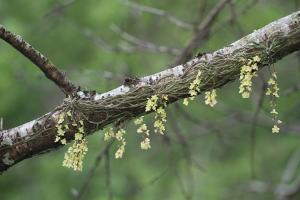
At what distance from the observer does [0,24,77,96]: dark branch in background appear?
9.75ft

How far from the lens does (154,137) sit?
433 inches

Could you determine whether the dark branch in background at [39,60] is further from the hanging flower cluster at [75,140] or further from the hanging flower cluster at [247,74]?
the hanging flower cluster at [247,74]

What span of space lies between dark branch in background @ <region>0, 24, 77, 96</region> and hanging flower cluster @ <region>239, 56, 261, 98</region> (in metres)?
0.81

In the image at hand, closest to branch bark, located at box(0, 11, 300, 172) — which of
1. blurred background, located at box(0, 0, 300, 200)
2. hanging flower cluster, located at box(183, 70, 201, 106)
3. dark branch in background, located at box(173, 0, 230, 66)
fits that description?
hanging flower cluster, located at box(183, 70, 201, 106)

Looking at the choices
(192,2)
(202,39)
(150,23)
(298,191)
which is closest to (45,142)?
(202,39)

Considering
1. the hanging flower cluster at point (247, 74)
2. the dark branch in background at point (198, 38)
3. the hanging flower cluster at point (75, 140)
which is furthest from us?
the dark branch in background at point (198, 38)

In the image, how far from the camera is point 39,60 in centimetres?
307

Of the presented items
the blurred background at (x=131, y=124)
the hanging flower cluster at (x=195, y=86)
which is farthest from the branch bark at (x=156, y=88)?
the blurred background at (x=131, y=124)

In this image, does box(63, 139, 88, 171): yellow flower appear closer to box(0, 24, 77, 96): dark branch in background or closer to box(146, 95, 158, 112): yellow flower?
box(0, 24, 77, 96): dark branch in background

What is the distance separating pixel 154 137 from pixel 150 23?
214 centimetres

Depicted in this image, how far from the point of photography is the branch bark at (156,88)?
2910 mm

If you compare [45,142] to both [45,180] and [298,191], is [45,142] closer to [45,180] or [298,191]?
[298,191]

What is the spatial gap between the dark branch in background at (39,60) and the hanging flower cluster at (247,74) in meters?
0.81

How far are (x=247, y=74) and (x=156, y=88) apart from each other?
16.3 inches
